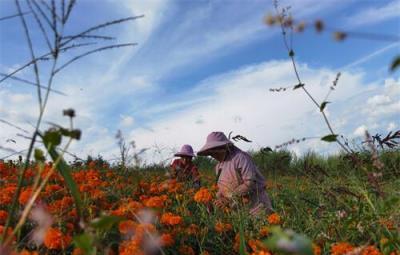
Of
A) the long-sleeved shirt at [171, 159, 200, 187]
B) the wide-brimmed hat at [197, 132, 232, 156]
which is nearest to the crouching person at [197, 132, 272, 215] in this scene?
the wide-brimmed hat at [197, 132, 232, 156]

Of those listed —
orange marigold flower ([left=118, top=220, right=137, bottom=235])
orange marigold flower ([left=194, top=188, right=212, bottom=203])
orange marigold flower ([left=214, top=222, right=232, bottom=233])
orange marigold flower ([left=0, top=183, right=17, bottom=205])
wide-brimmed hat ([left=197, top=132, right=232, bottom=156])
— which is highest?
wide-brimmed hat ([left=197, top=132, right=232, bottom=156])

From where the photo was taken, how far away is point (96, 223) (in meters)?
1.05

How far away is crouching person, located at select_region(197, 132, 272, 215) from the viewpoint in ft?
16.1

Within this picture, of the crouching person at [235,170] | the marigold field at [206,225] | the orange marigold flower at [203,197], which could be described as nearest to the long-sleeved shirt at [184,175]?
the crouching person at [235,170]

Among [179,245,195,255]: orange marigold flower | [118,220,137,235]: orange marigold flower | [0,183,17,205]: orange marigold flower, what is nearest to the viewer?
[118,220,137,235]: orange marigold flower

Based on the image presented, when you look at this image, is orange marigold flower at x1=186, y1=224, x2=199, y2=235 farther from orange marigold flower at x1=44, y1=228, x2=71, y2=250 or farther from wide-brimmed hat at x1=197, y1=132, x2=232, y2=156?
wide-brimmed hat at x1=197, y1=132, x2=232, y2=156

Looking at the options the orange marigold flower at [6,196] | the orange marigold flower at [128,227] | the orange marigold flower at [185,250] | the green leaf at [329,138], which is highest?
the orange marigold flower at [6,196]

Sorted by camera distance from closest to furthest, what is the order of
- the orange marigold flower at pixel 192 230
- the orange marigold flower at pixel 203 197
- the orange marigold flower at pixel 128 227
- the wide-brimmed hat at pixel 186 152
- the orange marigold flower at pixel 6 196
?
the orange marigold flower at pixel 128 227 → the orange marigold flower at pixel 192 230 → the orange marigold flower at pixel 6 196 → the orange marigold flower at pixel 203 197 → the wide-brimmed hat at pixel 186 152

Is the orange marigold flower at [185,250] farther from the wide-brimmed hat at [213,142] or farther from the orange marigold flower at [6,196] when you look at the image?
the wide-brimmed hat at [213,142]

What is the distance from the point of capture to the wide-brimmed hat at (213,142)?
18.6 ft

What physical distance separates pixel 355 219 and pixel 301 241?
2.00 meters

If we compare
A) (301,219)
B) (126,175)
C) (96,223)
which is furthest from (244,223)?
(96,223)

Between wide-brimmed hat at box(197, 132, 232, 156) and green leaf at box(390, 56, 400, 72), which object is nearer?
green leaf at box(390, 56, 400, 72)

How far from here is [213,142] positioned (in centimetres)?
577
